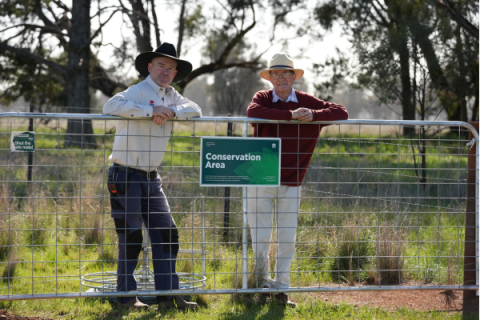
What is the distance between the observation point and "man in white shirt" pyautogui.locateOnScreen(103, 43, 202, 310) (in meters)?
4.60

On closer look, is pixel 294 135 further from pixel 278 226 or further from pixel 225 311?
pixel 225 311

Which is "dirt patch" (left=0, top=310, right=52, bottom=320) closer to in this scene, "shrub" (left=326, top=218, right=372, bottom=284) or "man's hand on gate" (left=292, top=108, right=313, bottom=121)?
"man's hand on gate" (left=292, top=108, right=313, bottom=121)

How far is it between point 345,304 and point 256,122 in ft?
5.98

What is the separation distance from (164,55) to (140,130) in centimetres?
71

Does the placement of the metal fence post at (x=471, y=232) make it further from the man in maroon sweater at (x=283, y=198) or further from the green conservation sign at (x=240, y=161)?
the green conservation sign at (x=240, y=161)

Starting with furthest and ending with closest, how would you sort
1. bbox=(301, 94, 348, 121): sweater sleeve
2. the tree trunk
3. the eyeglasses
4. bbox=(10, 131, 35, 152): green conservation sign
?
the tree trunk
the eyeglasses
bbox=(301, 94, 348, 121): sweater sleeve
bbox=(10, 131, 35, 152): green conservation sign

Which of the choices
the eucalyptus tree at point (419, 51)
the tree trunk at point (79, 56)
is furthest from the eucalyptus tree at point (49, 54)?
the eucalyptus tree at point (419, 51)

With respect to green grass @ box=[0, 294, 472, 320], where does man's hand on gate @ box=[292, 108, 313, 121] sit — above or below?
above

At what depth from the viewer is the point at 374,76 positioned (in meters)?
14.2

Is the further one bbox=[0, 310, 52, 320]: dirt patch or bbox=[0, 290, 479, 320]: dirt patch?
bbox=[0, 290, 479, 320]: dirt patch

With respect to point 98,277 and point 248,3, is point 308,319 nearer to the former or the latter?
point 98,277

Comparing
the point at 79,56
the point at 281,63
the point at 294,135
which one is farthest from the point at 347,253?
the point at 79,56

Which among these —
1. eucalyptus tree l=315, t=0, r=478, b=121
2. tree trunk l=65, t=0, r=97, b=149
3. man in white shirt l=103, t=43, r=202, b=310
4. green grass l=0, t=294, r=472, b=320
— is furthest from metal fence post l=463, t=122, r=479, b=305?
tree trunk l=65, t=0, r=97, b=149

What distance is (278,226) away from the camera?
512cm
